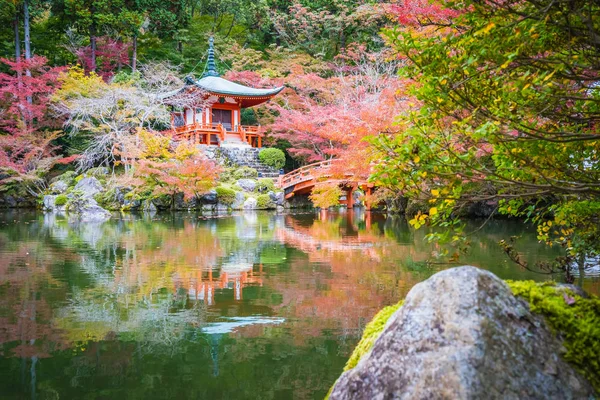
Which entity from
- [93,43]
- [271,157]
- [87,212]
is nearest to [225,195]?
[271,157]

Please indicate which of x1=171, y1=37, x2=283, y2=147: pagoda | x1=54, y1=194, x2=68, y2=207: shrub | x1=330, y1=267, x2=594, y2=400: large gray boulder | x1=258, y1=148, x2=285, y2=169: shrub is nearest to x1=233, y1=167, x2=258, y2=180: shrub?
x1=258, y1=148, x2=285, y2=169: shrub

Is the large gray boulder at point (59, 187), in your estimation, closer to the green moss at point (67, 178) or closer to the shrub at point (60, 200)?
the green moss at point (67, 178)

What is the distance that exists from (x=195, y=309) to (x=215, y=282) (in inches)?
51.6

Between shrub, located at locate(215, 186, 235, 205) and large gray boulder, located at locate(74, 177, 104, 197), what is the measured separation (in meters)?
5.01

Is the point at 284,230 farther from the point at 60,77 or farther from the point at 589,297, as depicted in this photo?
the point at 60,77

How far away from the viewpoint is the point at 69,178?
2345cm

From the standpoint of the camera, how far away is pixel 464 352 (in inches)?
65.0

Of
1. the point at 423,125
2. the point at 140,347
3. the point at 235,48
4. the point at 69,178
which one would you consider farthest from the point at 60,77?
the point at 423,125

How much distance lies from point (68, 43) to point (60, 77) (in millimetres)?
5641

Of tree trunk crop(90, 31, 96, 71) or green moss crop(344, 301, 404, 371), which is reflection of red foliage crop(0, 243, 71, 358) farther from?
tree trunk crop(90, 31, 96, 71)

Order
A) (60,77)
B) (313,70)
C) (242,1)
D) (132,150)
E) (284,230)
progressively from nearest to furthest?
(284,230)
(132,150)
(60,77)
(313,70)
(242,1)

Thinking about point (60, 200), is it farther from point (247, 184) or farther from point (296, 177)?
point (296, 177)

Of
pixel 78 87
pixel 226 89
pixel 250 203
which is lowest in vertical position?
pixel 250 203

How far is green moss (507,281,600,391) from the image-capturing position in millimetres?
1818
